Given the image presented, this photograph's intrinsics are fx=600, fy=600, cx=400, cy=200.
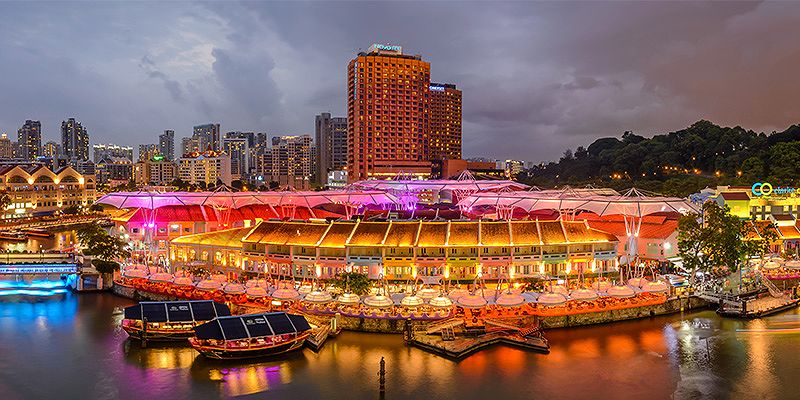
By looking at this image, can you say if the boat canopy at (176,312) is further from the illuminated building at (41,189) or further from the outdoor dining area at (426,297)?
the illuminated building at (41,189)

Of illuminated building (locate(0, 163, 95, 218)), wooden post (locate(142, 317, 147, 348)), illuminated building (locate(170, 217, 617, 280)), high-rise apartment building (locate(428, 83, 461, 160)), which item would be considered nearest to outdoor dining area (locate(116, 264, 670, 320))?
illuminated building (locate(170, 217, 617, 280))

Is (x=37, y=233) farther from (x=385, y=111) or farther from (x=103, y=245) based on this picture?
(x=385, y=111)

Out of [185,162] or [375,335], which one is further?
[185,162]

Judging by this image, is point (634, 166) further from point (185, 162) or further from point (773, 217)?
point (185, 162)

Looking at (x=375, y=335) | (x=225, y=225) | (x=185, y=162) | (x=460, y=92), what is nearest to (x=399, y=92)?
(x=460, y=92)

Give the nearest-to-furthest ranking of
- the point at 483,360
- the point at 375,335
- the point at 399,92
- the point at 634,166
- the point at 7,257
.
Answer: the point at 483,360 < the point at 375,335 < the point at 7,257 < the point at 634,166 < the point at 399,92

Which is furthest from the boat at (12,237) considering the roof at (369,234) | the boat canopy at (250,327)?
the boat canopy at (250,327)

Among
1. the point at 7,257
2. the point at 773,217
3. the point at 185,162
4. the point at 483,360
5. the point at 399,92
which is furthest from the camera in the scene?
the point at 185,162

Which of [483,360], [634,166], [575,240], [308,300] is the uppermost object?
[634,166]
